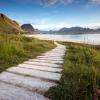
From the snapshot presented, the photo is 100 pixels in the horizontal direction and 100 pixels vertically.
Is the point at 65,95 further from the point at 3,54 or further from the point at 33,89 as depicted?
the point at 3,54

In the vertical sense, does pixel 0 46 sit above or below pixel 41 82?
above

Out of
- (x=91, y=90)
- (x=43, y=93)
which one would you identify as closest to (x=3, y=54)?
(x=43, y=93)

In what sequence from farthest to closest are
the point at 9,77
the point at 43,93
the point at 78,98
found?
the point at 9,77 < the point at 43,93 < the point at 78,98

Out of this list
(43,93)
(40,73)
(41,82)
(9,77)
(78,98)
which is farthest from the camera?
(40,73)

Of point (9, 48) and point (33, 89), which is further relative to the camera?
point (9, 48)

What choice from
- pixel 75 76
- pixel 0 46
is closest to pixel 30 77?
pixel 75 76

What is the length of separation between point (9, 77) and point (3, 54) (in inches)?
102

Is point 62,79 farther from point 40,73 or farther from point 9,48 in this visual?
point 9,48

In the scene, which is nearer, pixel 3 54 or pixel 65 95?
pixel 65 95

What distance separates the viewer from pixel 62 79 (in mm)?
3676

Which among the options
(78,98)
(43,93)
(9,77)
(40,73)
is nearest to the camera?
(78,98)

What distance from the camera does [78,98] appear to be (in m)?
2.82

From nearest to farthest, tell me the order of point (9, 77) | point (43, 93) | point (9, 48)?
point (43, 93) → point (9, 77) → point (9, 48)

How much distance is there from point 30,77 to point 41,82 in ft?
1.43
